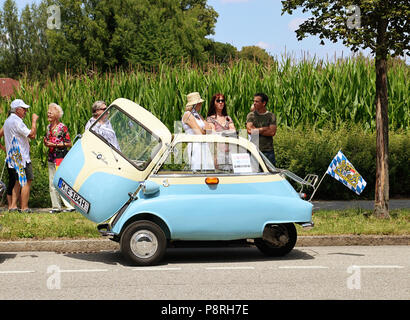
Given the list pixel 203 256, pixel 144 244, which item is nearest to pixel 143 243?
pixel 144 244

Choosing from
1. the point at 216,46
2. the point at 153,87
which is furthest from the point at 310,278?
the point at 216,46

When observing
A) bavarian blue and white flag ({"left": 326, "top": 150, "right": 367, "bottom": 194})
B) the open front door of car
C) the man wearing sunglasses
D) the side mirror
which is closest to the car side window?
the open front door of car

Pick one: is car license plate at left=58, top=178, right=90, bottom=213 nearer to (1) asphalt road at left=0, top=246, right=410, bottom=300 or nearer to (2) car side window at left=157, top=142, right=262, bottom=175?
(1) asphalt road at left=0, top=246, right=410, bottom=300

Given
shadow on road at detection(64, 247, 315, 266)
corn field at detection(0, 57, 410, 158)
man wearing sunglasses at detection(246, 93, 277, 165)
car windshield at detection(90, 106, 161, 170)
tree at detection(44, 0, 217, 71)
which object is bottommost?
shadow on road at detection(64, 247, 315, 266)

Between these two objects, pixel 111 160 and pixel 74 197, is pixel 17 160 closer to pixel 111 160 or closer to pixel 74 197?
pixel 74 197

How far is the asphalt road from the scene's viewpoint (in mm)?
7125

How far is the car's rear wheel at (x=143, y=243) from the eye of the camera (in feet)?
28.2

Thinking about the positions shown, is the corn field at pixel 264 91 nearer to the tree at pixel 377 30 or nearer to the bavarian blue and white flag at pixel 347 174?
the tree at pixel 377 30

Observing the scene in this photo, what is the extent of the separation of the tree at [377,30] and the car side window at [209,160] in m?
3.49

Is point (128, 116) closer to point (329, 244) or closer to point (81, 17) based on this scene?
point (329, 244)

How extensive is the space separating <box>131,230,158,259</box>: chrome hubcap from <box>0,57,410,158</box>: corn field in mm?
8484

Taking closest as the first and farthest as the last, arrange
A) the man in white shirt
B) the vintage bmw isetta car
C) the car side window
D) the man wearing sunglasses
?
the vintage bmw isetta car
the car side window
the man wearing sunglasses
the man in white shirt

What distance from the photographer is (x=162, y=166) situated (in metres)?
9.03
